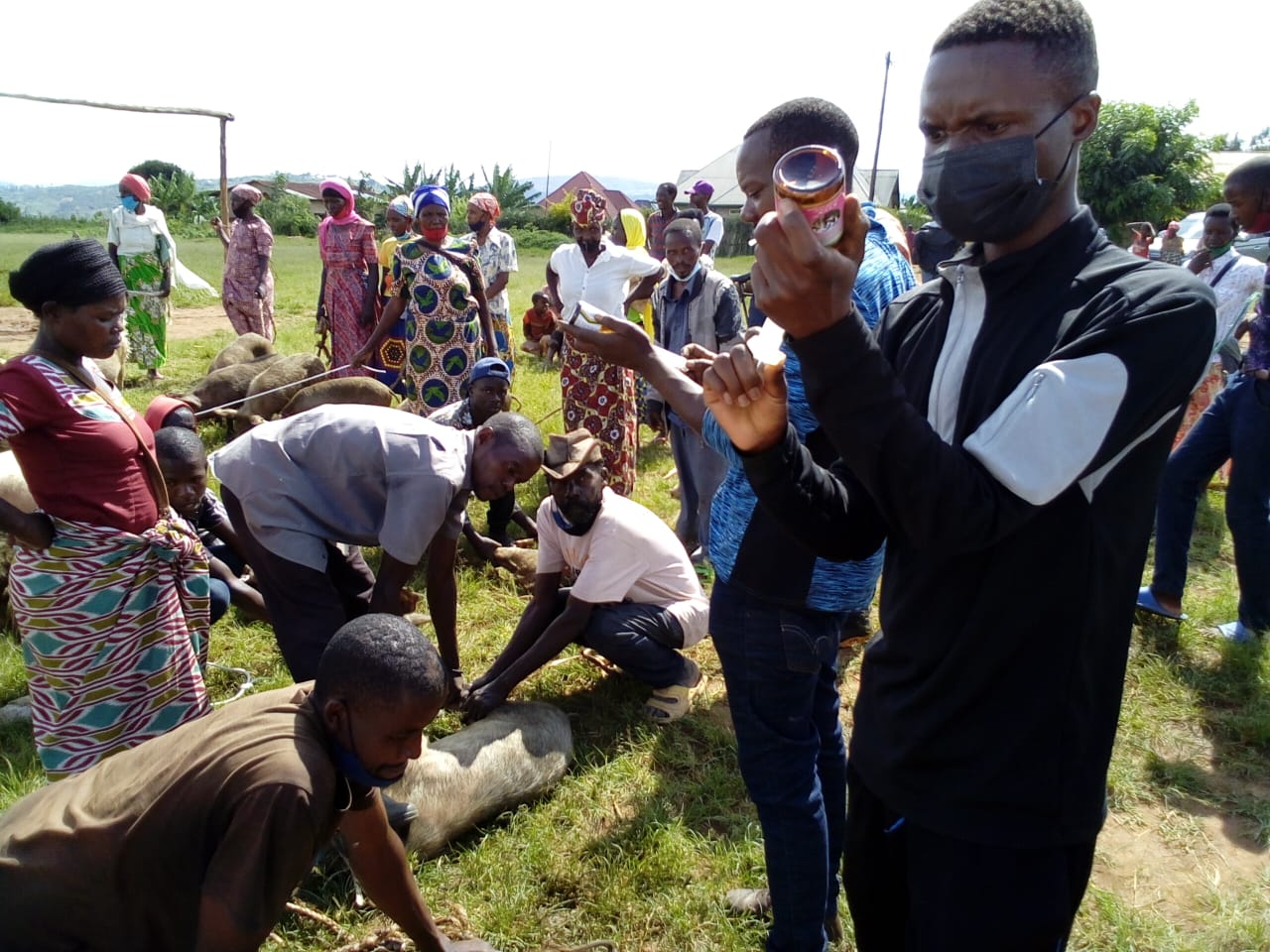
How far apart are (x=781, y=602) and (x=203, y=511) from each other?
259cm

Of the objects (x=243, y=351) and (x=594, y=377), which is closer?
(x=594, y=377)

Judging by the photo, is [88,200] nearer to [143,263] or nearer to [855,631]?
[143,263]

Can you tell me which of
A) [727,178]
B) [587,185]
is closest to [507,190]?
[587,185]

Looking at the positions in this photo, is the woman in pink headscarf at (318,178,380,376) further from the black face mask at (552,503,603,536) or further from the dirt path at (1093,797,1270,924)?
the dirt path at (1093,797,1270,924)

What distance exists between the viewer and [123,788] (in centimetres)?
170

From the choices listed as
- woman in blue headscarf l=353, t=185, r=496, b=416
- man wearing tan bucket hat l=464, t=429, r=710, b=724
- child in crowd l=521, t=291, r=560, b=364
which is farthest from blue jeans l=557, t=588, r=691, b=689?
child in crowd l=521, t=291, r=560, b=364

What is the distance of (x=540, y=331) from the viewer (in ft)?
34.0

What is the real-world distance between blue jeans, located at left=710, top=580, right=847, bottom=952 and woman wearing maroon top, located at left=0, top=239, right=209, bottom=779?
1795 millimetres

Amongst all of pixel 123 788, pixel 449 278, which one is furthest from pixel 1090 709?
pixel 449 278

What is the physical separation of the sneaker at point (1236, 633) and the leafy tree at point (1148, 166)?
15.2m

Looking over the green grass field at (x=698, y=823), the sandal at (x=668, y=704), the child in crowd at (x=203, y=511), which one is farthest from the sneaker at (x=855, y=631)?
the child in crowd at (x=203, y=511)

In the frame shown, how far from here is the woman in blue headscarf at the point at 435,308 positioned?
5488 mm

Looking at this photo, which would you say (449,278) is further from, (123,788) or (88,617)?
(123,788)

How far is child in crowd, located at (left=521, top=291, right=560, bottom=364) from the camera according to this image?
9.75 m
